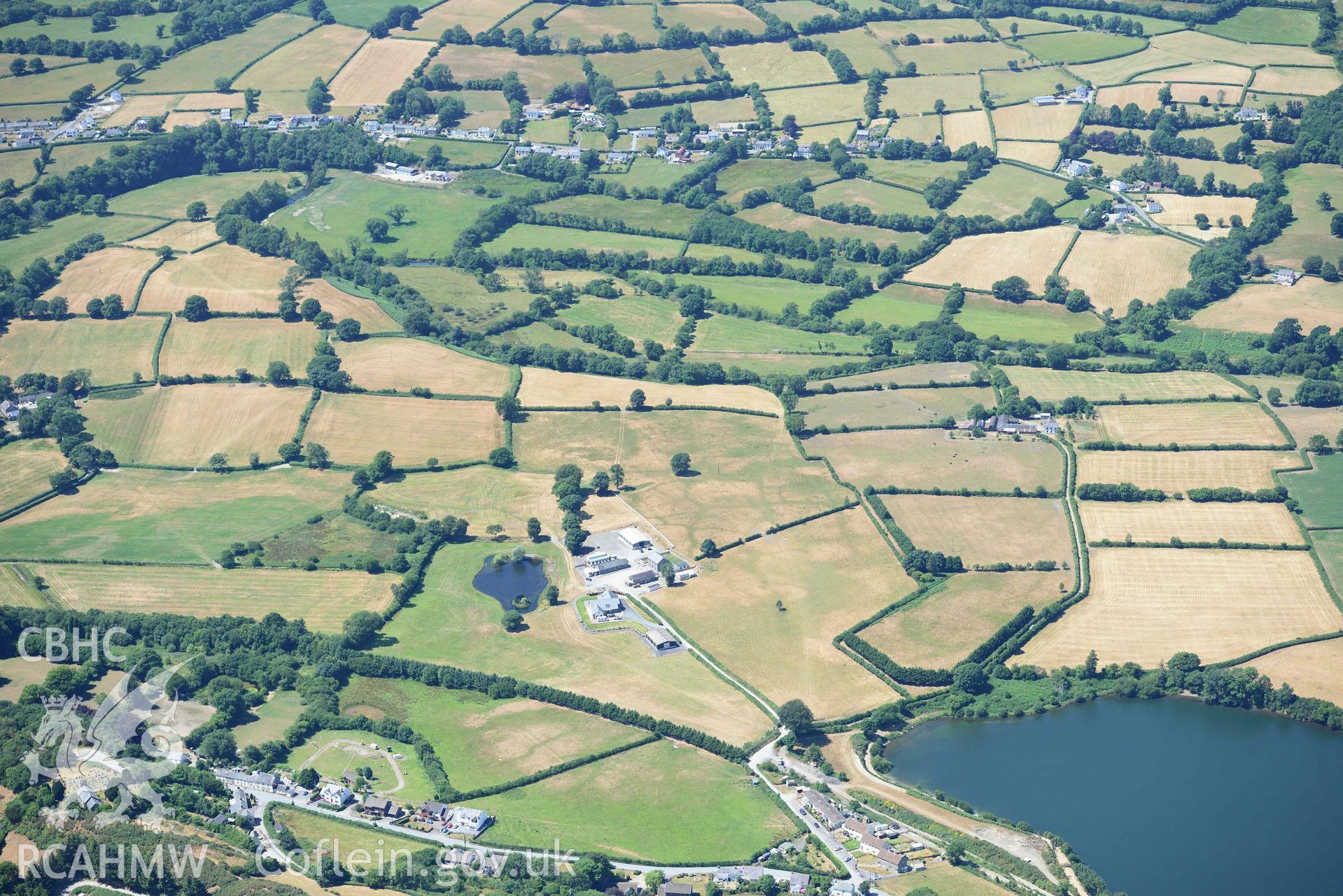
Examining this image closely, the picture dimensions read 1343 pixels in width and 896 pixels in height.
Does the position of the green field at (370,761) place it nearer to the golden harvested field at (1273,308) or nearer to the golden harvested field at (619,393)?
the golden harvested field at (619,393)

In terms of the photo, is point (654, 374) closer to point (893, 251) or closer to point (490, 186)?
point (893, 251)

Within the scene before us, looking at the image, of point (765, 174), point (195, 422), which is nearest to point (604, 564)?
point (195, 422)

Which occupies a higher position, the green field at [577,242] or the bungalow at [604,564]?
the green field at [577,242]

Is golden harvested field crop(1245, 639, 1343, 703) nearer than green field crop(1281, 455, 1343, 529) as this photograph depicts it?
Yes

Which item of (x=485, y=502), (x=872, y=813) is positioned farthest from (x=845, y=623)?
(x=485, y=502)

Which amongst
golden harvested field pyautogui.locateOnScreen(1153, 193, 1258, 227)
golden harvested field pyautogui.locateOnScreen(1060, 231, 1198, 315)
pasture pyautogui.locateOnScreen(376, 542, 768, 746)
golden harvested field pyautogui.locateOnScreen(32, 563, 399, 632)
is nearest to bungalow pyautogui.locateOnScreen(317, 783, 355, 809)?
pasture pyautogui.locateOnScreen(376, 542, 768, 746)

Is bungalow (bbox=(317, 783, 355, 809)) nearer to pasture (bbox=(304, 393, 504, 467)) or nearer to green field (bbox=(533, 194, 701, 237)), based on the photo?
pasture (bbox=(304, 393, 504, 467))

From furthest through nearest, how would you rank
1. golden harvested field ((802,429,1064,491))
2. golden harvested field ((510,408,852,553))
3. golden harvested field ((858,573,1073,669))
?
1. golden harvested field ((802,429,1064,491))
2. golden harvested field ((510,408,852,553))
3. golden harvested field ((858,573,1073,669))

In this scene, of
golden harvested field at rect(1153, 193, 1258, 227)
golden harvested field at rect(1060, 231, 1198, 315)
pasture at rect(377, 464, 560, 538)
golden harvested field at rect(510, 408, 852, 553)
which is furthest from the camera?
golden harvested field at rect(1153, 193, 1258, 227)

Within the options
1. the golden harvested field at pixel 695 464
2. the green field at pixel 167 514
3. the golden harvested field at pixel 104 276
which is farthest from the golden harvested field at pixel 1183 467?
the golden harvested field at pixel 104 276
